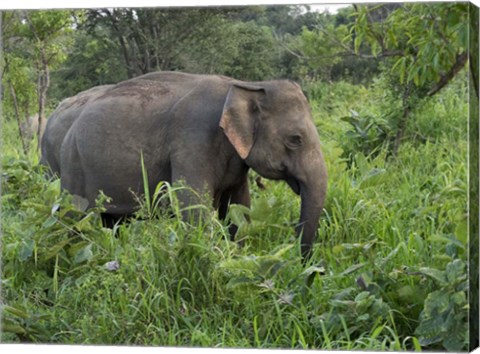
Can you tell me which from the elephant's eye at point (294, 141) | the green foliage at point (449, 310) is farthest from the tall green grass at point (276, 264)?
the elephant's eye at point (294, 141)

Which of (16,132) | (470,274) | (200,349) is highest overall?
(16,132)

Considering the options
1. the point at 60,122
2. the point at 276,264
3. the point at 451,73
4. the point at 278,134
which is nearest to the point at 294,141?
the point at 278,134

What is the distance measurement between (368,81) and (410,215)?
0.67m

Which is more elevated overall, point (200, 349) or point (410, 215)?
point (410, 215)

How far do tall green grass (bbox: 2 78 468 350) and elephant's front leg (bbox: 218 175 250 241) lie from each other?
2.5 inches

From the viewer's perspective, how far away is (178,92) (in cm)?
598

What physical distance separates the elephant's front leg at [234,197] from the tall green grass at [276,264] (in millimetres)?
64

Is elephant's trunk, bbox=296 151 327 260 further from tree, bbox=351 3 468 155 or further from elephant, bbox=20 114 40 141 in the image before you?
elephant, bbox=20 114 40 141

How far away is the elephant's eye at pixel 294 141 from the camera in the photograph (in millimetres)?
5789

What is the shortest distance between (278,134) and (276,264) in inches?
35.5

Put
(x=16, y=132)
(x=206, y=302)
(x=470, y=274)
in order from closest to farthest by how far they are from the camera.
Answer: (x=470, y=274) < (x=206, y=302) < (x=16, y=132)

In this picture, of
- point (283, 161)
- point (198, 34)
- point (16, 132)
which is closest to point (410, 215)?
point (283, 161)

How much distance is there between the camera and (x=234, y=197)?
578cm

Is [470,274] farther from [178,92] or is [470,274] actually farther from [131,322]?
[178,92]
